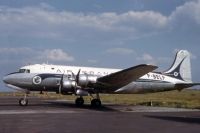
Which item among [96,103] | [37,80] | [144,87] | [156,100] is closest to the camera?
[37,80]

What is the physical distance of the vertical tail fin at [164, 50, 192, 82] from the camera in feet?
114

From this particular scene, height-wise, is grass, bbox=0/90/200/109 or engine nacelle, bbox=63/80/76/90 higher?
engine nacelle, bbox=63/80/76/90

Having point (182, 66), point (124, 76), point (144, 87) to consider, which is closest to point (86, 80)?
point (124, 76)

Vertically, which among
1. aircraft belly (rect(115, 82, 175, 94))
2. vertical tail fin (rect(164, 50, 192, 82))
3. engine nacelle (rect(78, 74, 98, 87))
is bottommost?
aircraft belly (rect(115, 82, 175, 94))

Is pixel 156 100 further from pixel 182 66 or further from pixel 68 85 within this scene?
pixel 68 85

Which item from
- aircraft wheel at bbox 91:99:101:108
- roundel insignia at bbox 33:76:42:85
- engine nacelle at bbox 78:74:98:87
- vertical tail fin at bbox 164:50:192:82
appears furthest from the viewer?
vertical tail fin at bbox 164:50:192:82

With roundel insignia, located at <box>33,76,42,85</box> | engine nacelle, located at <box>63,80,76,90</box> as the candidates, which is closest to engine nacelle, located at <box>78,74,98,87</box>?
engine nacelle, located at <box>63,80,76,90</box>

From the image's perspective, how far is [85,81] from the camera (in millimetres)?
27109

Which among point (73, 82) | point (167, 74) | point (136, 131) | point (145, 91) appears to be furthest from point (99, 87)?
point (136, 131)

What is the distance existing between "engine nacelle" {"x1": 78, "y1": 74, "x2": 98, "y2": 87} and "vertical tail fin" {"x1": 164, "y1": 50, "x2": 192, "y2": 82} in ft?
32.6

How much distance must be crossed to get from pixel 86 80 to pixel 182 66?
40.3 feet

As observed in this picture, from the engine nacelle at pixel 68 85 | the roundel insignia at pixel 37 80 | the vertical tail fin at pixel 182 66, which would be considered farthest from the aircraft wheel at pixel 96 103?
the vertical tail fin at pixel 182 66

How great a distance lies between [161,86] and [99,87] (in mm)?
7019

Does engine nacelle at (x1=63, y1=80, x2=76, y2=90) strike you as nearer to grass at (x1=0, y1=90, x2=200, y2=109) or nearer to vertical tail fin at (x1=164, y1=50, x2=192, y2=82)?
vertical tail fin at (x1=164, y1=50, x2=192, y2=82)
